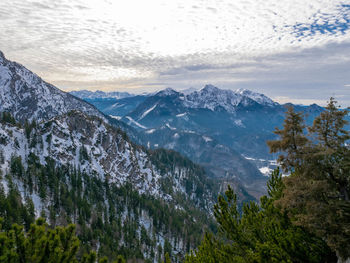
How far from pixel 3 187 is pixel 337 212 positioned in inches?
4821

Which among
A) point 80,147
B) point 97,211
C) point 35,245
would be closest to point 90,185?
point 97,211

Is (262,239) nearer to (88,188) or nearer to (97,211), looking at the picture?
(97,211)

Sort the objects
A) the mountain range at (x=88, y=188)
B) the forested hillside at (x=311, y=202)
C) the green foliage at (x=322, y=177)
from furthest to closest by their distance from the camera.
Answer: the mountain range at (x=88, y=188), the forested hillside at (x=311, y=202), the green foliage at (x=322, y=177)

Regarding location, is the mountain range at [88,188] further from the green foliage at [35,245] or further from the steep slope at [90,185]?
the green foliage at [35,245]

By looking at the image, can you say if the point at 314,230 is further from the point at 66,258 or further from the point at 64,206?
the point at 64,206

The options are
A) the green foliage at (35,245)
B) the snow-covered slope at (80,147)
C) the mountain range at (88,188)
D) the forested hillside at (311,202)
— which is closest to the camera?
the green foliage at (35,245)

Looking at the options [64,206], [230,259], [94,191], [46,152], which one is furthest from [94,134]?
[230,259]

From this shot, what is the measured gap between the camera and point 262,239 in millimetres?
14961

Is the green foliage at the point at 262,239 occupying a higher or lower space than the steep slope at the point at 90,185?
higher

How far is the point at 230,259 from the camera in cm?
1398

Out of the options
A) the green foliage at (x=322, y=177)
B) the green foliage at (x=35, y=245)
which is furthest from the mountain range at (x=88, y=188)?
the green foliage at (x=322, y=177)

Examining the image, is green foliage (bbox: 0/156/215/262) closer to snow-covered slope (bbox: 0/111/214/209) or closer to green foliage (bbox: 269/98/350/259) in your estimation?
snow-covered slope (bbox: 0/111/214/209)

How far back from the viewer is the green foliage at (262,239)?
12195 millimetres

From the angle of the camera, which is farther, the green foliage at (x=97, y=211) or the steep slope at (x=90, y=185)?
the steep slope at (x=90, y=185)
